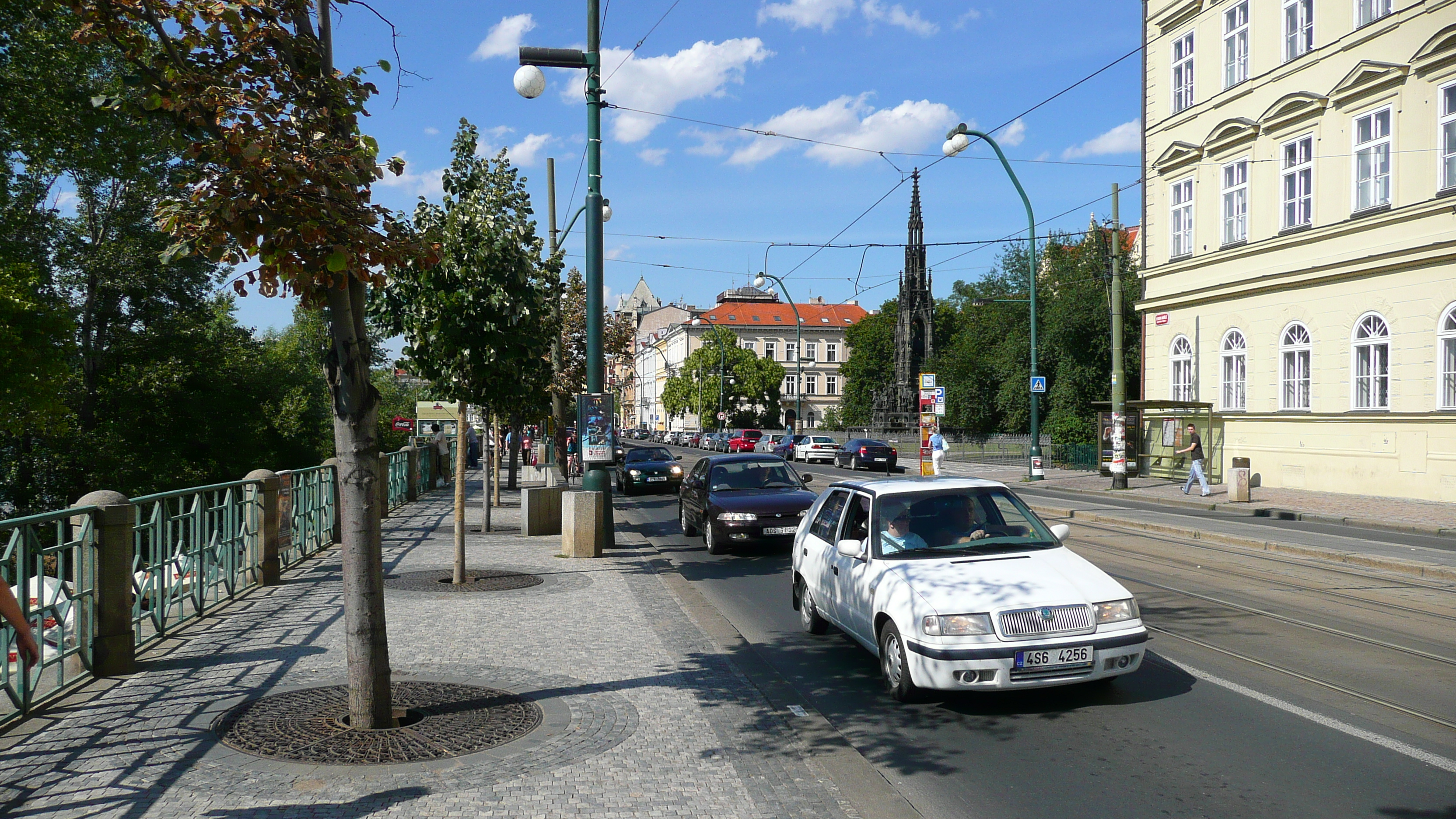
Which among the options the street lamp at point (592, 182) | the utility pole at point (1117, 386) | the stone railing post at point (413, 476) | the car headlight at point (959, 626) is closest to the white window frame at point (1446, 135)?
the utility pole at point (1117, 386)

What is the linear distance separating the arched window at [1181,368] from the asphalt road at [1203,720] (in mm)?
22238

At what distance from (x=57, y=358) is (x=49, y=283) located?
25.8 feet

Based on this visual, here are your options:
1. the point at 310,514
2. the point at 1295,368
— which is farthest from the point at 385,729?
the point at 1295,368

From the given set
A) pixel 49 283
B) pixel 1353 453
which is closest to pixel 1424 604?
pixel 1353 453

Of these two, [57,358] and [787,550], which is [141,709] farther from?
[57,358]

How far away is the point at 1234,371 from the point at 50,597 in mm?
29808

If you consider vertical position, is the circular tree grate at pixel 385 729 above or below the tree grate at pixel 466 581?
above

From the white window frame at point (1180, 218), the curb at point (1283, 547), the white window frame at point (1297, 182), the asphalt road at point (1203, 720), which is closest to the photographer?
the asphalt road at point (1203, 720)

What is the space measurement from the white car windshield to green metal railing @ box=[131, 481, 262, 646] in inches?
211

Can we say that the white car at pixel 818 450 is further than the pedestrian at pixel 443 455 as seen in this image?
Yes

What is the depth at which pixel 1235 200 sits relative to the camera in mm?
29531

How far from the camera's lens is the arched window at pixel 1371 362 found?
24.2 metres

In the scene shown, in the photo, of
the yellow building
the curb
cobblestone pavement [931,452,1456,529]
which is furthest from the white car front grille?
the yellow building

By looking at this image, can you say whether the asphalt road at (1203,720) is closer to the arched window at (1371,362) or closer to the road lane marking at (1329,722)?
the road lane marking at (1329,722)
